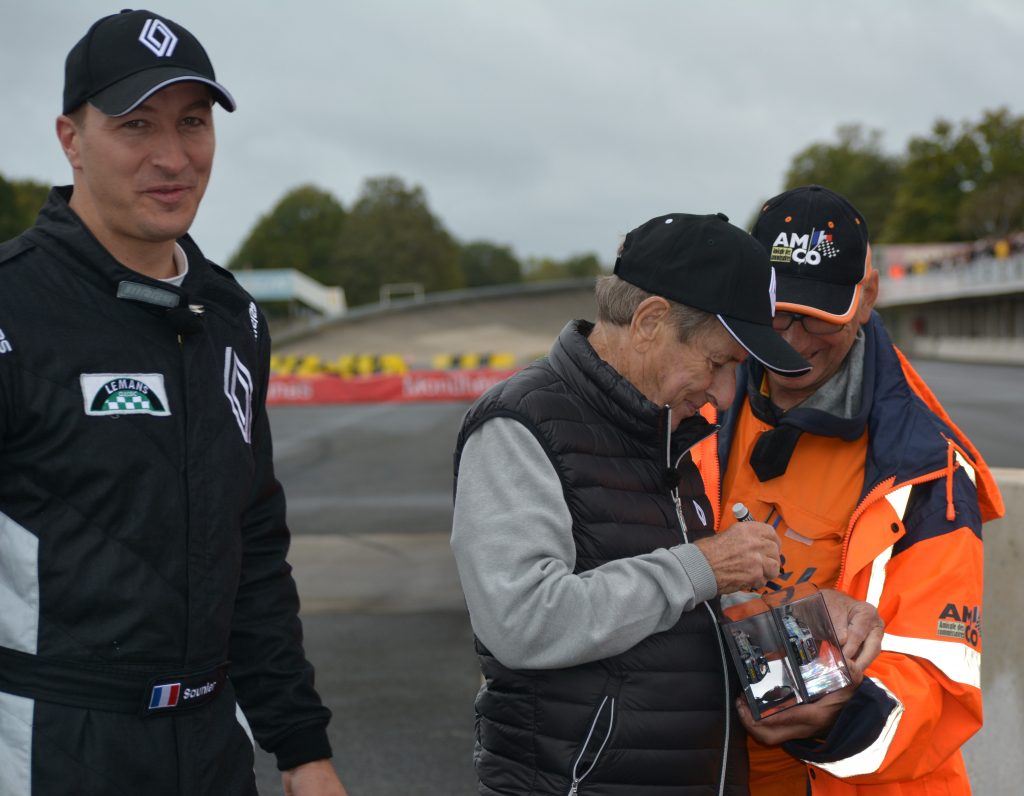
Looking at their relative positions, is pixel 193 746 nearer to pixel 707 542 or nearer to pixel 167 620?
pixel 167 620

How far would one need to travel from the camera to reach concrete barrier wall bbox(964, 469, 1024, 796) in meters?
3.19

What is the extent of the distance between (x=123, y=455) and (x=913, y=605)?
1544 millimetres

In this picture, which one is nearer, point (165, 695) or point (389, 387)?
point (165, 695)

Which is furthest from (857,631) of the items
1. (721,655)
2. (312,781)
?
(312,781)

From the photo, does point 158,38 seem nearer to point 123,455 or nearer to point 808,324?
point 123,455

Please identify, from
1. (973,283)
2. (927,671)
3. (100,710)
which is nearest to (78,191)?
(100,710)

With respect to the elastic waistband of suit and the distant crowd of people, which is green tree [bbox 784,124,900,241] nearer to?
the distant crowd of people

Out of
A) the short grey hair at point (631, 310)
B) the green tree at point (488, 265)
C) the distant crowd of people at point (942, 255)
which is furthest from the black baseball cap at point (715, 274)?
the green tree at point (488, 265)

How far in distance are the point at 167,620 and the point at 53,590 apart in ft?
0.65

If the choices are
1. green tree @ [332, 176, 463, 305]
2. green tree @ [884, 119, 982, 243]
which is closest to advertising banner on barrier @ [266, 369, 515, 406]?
green tree @ [884, 119, 982, 243]

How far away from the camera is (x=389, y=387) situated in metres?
20.1

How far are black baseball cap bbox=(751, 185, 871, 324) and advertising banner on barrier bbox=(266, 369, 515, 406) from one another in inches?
674

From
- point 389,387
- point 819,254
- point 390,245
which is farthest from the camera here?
point 390,245

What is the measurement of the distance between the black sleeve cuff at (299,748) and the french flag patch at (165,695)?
0.41m
